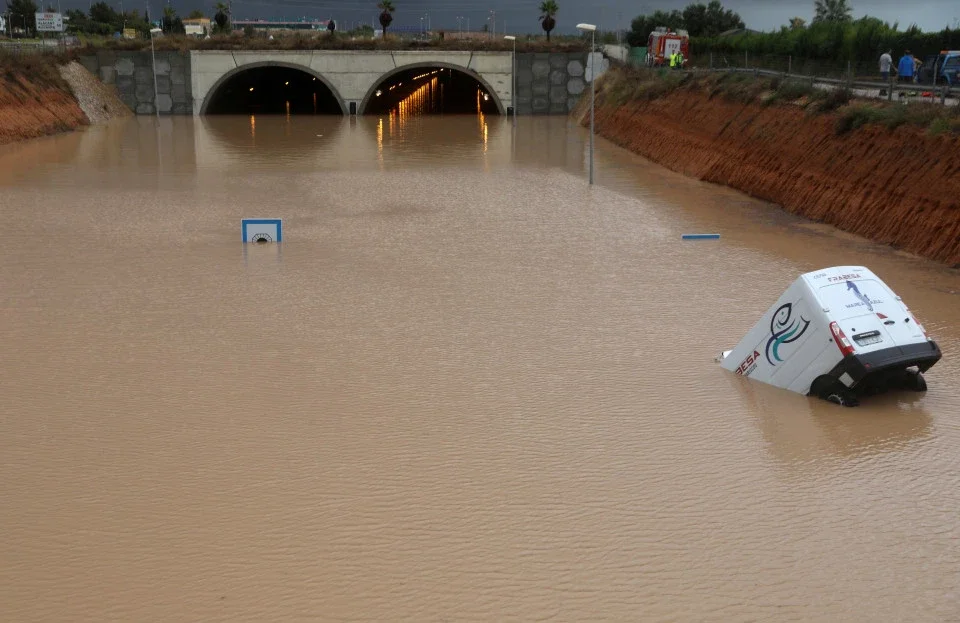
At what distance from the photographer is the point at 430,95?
274 feet

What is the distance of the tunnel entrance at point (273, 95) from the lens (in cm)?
6469

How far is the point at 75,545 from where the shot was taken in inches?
341

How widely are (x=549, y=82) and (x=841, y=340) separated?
2014 inches

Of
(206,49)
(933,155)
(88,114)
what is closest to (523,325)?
(933,155)

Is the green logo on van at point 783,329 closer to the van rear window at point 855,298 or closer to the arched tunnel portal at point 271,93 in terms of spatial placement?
the van rear window at point 855,298

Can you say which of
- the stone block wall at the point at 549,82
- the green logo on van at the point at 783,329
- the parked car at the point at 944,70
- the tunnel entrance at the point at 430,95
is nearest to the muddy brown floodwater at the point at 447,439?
the green logo on van at the point at 783,329

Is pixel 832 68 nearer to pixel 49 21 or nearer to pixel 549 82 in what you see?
pixel 549 82

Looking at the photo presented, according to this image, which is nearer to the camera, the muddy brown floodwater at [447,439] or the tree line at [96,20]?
the muddy brown floodwater at [447,439]

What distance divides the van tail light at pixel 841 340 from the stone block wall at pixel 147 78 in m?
54.3

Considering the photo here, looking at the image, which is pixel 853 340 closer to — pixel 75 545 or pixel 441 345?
pixel 441 345

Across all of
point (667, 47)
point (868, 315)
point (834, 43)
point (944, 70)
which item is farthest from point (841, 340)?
point (667, 47)

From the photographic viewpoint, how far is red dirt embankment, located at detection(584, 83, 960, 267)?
66.2ft

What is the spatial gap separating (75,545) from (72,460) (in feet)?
6.34

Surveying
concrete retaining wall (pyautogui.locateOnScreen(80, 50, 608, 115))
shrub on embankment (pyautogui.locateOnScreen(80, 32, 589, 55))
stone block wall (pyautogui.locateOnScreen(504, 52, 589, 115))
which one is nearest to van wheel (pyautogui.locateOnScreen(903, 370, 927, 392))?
concrete retaining wall (pyautogui.locateOnScreen(80, 50, 608, 115))
